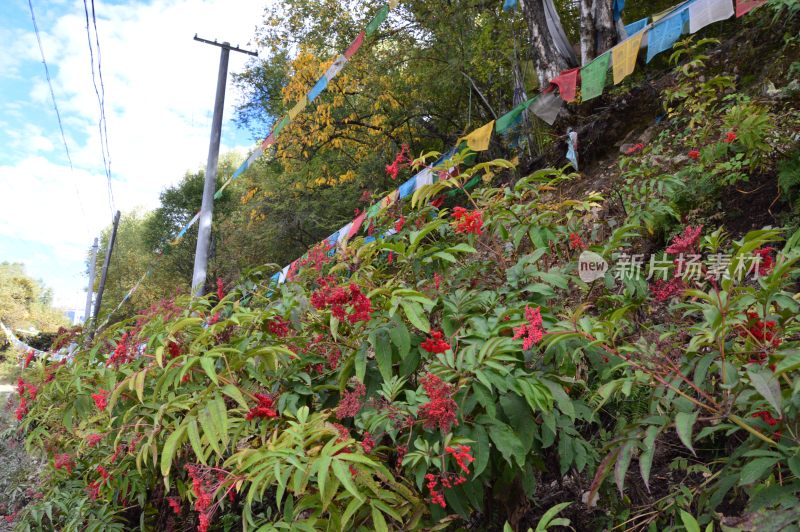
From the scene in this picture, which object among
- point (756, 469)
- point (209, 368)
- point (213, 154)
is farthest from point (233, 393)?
point (213, 154)

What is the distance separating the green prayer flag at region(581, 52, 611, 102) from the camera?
5.35m

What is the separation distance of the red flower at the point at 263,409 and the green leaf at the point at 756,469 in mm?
1153

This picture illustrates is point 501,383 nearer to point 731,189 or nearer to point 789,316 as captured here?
point 789,316

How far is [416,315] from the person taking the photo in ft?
4.78

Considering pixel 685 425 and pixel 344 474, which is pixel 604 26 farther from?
pixel 344 474

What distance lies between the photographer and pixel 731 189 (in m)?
4.08

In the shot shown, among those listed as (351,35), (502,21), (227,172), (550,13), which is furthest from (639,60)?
(227,172)

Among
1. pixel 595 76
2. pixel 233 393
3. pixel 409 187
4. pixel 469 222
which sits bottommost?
pixel 233 393

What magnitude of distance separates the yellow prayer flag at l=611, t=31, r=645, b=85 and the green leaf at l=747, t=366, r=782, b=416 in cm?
465

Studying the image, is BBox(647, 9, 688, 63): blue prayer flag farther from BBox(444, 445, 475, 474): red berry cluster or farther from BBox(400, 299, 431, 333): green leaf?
BBox(444, 445, 475, 474): red berry cluster

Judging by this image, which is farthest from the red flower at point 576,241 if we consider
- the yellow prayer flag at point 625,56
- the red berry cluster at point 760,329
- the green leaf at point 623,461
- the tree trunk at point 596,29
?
the tree trunk at point 596,29

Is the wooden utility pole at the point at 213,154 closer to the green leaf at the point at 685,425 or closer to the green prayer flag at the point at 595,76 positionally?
the green prayer flag at the point at 595,76

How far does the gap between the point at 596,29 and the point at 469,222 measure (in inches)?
246

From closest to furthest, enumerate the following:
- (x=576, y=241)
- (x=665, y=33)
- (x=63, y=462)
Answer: (x=576, y=241) < (x=63, y=462) < (x=665, y=33)
